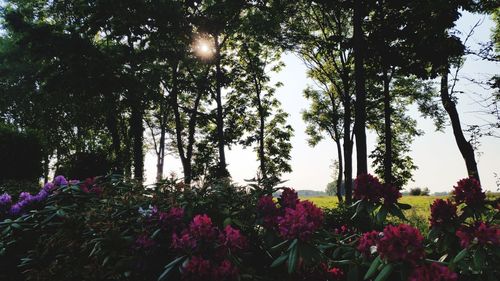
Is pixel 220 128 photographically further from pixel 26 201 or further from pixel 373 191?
pixel 373 191

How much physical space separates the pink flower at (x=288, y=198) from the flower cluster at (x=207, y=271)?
1251 mm

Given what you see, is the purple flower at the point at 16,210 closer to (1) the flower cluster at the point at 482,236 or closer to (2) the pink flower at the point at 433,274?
(2) the pink flower at the point at 433,274

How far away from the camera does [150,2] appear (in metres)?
13.7

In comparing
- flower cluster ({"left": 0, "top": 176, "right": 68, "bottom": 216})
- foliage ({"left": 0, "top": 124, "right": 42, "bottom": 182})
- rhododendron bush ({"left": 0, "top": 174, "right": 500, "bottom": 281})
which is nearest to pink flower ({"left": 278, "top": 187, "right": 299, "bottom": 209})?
rhododendron bush ({"left": 0, "top": 174, "right": 500, "bottom": 281})

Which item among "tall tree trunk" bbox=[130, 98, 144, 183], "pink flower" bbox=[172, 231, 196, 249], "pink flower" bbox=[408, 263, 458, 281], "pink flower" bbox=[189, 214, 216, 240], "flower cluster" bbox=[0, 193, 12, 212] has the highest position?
"tall tree trunk" bbox=[130, 98, 144, 183]

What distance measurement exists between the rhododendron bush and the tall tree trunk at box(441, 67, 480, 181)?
17074 millimetres

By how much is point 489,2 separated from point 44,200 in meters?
18.3

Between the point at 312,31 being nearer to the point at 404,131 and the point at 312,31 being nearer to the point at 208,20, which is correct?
the point at 404,131

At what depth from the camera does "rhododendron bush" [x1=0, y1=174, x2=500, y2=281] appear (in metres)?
2.90

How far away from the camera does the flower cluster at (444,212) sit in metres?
3.62

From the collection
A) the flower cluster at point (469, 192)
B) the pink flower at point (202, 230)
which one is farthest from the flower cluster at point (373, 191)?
the pink flower at point (202, 230)

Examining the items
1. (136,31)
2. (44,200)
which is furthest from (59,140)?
(44,200)

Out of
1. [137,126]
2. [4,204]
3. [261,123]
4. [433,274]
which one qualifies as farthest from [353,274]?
[261,123]

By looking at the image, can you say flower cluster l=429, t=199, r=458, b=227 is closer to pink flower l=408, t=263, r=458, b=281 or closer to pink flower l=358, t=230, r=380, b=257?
pink flower l=358, t=230, r=380, b=257
